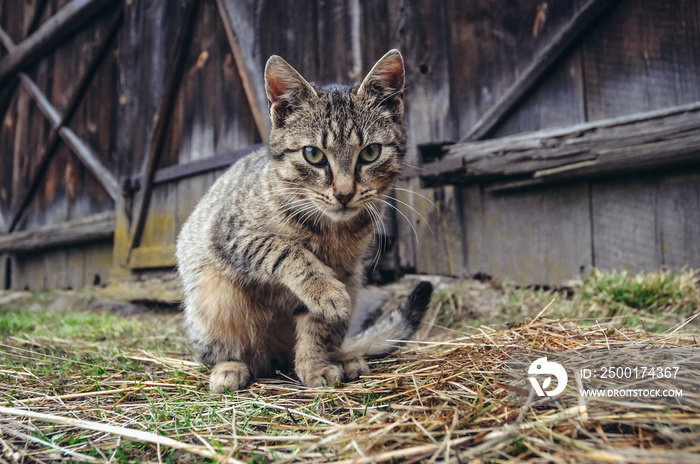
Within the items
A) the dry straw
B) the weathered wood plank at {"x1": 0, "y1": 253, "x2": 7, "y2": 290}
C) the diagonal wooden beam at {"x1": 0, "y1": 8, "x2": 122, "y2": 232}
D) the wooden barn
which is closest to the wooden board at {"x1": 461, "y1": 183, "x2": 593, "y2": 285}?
the wooden barn

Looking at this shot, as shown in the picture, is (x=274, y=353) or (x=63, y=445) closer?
(x=63, y=445)

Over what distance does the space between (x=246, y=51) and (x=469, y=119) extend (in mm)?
2229

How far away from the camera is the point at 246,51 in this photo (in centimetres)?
459

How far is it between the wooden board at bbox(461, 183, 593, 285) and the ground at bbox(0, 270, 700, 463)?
50 cm

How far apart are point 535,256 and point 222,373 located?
7.71 feet

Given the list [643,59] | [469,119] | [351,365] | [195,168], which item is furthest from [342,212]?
[195,168]

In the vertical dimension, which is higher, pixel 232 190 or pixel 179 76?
pixel 179 76

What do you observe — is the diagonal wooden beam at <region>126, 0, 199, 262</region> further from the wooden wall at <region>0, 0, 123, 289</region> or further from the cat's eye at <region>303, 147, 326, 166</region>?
the cat's eye at <region>303, 147, 326, 166</region>

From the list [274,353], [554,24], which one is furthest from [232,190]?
[554,24]

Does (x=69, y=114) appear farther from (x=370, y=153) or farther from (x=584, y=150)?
(x=584, y=150)

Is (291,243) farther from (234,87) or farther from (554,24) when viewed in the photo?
(234,87)

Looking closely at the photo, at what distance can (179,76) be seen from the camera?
5.28 metres

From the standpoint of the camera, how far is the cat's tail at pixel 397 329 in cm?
239

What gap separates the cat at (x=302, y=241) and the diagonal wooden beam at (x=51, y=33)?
4.94 metres
